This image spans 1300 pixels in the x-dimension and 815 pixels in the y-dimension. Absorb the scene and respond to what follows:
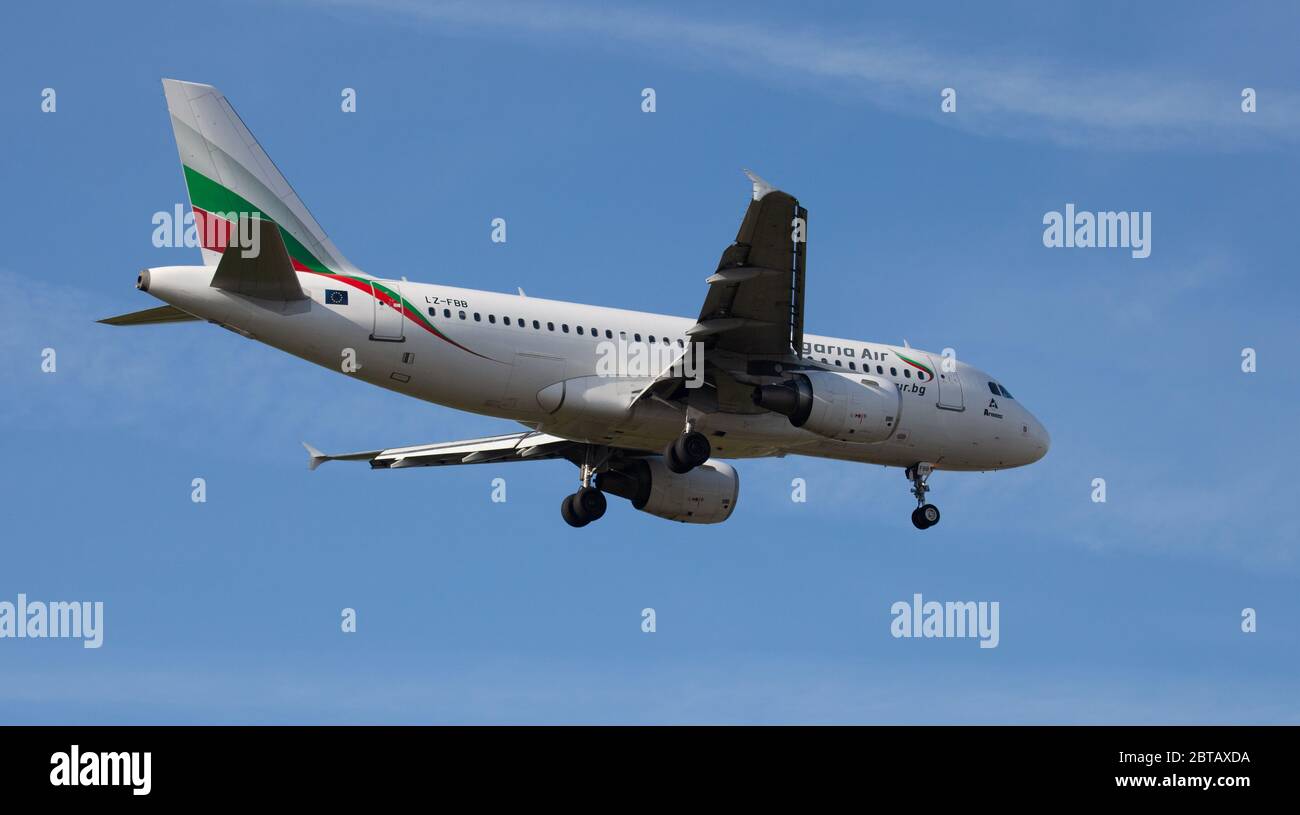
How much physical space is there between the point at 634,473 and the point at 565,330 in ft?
22.1

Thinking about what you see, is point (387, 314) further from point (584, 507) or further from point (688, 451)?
point (584, 507)

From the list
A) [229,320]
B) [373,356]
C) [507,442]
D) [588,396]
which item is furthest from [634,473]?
[229,320]

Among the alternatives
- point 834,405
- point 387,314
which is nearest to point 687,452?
point 834,405

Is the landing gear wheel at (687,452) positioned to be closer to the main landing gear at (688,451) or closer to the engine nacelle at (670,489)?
the main landing gear at (688,451)

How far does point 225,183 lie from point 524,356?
6872 millimetres

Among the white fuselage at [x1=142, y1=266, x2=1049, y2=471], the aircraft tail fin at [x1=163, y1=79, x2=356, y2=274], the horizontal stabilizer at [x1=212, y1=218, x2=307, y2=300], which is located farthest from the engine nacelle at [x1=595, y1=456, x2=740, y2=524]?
the horizontal stabilizer at [x1=212, y1=218, x2=307, y2=300]

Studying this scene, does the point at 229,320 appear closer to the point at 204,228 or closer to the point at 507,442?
the point at 204,228

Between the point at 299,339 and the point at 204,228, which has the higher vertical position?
the point at 204,228

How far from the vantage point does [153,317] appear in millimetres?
34031

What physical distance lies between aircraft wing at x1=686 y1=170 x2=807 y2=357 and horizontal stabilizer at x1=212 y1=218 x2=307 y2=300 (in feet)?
26.3

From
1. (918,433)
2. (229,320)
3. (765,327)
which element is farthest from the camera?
(918,433)

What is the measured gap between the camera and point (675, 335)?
1489 inches

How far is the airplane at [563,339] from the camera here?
3312 centimetres

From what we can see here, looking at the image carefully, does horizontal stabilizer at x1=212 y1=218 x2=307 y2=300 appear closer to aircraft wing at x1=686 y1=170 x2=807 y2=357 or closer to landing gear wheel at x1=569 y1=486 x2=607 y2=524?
aircraft wing at x1=686 y1=170 x2=807 y2=357
